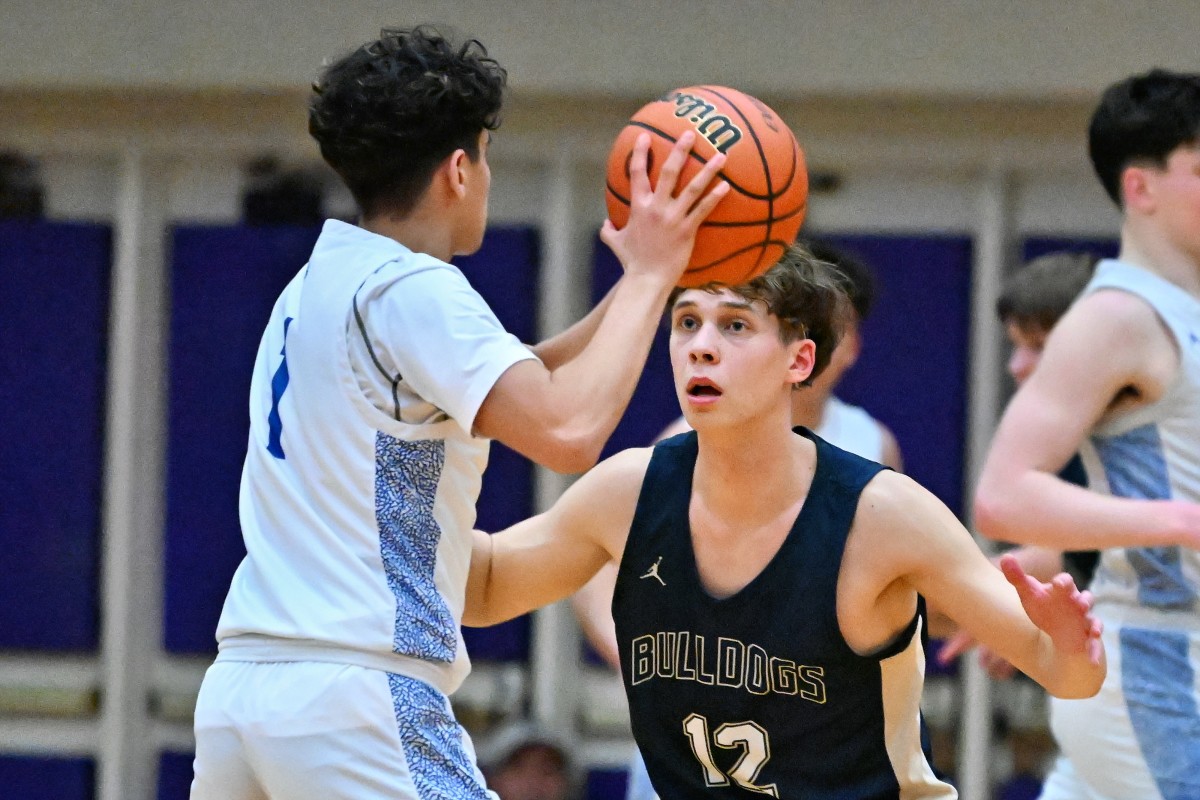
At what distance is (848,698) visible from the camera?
323 centimetres

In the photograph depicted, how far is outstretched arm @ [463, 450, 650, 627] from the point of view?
11.5 feet

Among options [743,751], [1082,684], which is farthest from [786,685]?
[1082,684]

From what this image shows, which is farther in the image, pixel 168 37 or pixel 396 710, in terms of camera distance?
pixel 168 37

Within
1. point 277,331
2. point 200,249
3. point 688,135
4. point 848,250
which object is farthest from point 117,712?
point 688,135

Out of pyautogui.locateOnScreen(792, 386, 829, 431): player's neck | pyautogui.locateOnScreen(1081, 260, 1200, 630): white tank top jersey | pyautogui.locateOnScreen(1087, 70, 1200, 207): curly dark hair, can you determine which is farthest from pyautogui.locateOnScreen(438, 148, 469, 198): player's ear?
pyautogui.locateOnScreen(792, 386, 829, 431): player's neck

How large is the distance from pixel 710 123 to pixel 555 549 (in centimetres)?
95

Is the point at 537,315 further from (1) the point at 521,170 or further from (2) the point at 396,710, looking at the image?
(2) the point at 396,710

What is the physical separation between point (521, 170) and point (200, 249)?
1.39m

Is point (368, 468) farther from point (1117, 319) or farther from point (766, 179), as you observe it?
point (1117, 319)

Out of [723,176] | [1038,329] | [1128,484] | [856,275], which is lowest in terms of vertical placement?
[1128,484]

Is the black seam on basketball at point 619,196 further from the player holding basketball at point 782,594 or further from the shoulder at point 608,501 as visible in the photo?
the shoulder at point 608,501

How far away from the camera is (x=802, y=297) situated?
338 centimetres

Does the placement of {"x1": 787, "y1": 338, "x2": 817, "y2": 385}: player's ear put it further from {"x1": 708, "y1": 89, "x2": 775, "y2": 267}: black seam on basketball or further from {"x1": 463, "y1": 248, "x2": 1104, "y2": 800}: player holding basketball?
{"x1": 708, "y1": 89, "x2": 775, "y2": 267}: black seam on basketball

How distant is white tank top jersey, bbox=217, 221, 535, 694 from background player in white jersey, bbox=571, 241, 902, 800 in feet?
4.35
